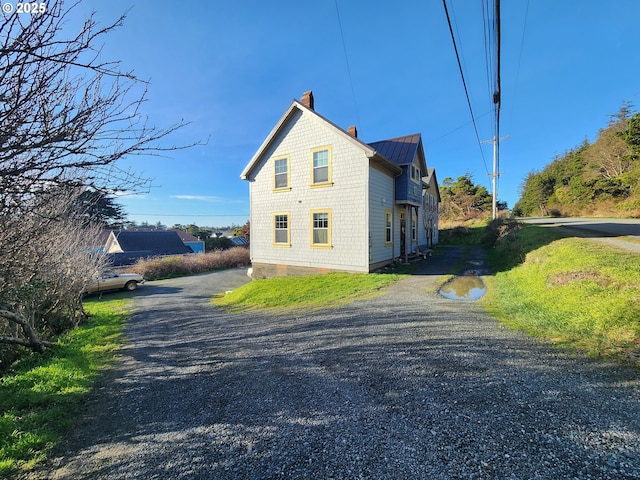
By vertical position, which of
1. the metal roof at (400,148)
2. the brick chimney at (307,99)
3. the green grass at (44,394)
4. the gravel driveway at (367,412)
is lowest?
the green grass at (44,394)

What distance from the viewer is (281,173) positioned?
565 inches

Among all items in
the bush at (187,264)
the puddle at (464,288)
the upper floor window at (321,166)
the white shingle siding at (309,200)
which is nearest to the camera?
the puddle at (464,288)

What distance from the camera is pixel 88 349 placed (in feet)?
20.4

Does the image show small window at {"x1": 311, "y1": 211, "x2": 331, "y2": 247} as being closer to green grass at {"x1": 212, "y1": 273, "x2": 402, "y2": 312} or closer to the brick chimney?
green grass at {"x1": 212, "y1": 273, "x2": 402, "y2": 312}

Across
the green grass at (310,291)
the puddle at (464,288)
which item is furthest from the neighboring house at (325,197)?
the puddle at (464,288)

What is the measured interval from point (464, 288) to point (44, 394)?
10503 mm

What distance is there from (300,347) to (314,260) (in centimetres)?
825

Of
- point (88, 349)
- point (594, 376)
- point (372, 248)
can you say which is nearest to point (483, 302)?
point (594, 376)

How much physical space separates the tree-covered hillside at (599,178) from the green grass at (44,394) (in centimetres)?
3067

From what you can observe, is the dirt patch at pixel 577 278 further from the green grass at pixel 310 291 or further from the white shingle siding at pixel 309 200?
the white shingle siding at pixel 309 200

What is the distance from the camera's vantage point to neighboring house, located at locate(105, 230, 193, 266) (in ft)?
103

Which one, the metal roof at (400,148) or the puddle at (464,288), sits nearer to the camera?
the puddle at (464,288)

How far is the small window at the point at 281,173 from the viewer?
14.1 metres

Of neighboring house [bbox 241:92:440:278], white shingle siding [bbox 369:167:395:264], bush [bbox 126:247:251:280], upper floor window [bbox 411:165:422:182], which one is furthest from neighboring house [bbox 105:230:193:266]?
upper floor window [bbox 411:165:422:182]
